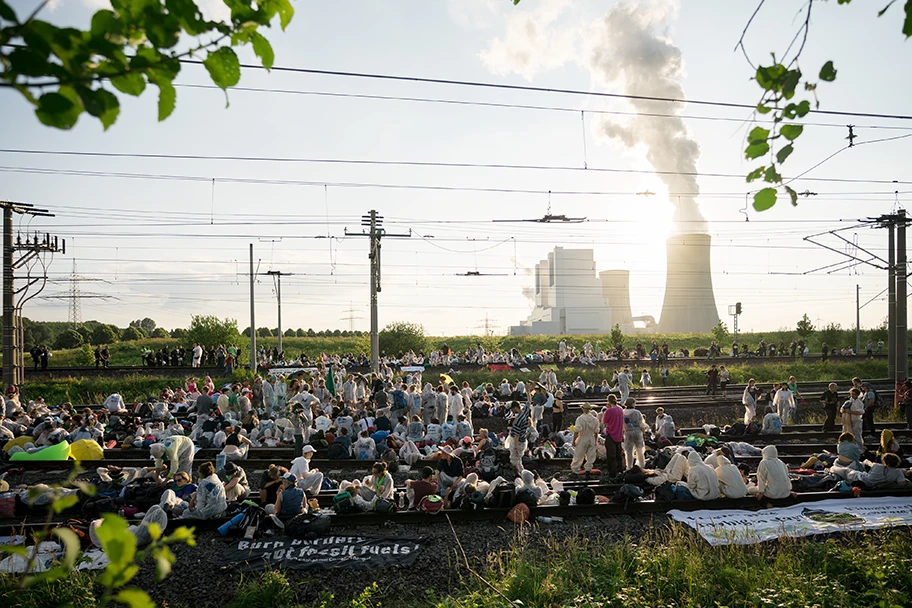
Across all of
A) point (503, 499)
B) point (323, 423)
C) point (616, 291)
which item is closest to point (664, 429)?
point (503, 499)

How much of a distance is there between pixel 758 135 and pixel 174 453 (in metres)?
12.4

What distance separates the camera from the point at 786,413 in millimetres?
18891

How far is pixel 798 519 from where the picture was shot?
374 inches

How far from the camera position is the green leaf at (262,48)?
2086 millimetres

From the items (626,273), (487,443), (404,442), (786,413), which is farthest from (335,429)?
(626,273)

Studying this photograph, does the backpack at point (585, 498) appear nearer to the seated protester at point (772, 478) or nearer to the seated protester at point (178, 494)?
the seated protester at point (772, 478)

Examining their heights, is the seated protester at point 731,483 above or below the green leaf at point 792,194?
below

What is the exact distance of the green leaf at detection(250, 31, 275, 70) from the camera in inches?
82.1

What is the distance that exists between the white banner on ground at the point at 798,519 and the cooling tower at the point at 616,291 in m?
87.0

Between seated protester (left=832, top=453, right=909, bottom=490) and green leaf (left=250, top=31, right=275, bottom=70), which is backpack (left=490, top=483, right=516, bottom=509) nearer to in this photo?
seated protester (left=832, top=453, right=909, bottom=490)

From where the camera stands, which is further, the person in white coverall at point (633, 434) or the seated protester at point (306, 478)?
the person in white coverall at point (633, 434)

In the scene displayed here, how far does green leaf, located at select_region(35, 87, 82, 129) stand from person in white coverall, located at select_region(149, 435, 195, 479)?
1179 cm

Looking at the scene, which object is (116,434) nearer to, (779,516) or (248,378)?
(248,378)

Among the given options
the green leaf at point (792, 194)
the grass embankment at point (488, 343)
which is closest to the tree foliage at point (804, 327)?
the grass embankment at point (488, 343)
